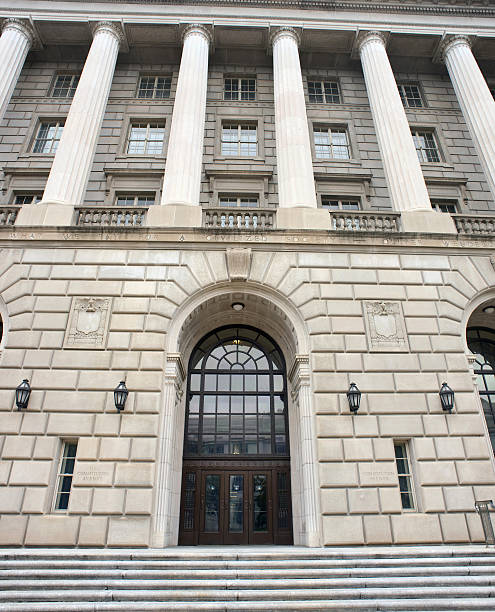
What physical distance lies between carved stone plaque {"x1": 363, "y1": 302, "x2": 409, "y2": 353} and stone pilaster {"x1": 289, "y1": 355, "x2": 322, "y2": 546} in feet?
7.41

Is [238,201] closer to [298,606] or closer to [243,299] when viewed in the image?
[243,299]

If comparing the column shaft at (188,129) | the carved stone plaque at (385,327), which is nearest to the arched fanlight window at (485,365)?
the carved stone plaque at (385,327)

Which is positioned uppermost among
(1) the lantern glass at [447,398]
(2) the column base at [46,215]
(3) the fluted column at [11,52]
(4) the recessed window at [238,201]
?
(3) the fluted column at [11,52]

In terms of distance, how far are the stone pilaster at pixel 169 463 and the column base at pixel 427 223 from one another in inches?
365

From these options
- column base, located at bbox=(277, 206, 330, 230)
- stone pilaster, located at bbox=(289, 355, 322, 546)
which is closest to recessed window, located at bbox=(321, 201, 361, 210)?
column base, located at bbox=(277, 206, 330, 230)

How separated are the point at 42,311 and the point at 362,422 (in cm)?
1030

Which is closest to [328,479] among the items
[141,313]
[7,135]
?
[141,313]

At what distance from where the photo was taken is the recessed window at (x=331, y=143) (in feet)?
64.9

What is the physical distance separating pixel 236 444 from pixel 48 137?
16.9 metres

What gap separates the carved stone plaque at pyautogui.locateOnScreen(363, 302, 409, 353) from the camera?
1282cm

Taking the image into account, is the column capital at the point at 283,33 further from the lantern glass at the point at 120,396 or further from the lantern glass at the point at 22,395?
the lantern glass at the point at 22,395

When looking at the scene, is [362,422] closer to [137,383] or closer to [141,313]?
[137,383]

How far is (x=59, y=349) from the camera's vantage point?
491 inches

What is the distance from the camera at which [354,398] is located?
38.6ft
